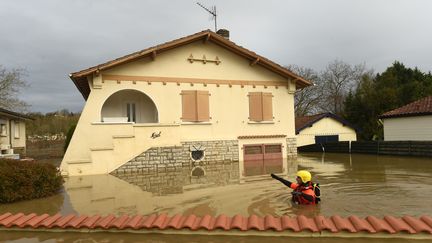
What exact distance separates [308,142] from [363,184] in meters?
20.7

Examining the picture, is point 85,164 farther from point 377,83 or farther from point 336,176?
point 377,83

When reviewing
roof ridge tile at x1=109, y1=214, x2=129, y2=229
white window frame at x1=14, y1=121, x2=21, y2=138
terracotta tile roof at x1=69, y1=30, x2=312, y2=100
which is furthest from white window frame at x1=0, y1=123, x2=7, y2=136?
roof ridge tile at x1=109, y1=214, x2=129, y2=229

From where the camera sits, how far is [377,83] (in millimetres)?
34906

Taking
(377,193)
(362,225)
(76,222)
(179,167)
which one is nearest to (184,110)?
(179,167)

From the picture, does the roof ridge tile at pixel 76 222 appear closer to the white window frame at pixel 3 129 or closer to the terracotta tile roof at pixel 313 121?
the white window frame at pixel 3 129

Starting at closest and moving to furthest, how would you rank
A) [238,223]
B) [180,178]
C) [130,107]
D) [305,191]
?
[238,223]
[305,191]
[180,178]
[130,107]

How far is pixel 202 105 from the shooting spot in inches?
701

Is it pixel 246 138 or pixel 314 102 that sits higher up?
pixel 314 102

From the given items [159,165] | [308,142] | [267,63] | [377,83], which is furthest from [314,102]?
[159,165]

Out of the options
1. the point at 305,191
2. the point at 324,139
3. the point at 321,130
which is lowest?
the point at 305,191

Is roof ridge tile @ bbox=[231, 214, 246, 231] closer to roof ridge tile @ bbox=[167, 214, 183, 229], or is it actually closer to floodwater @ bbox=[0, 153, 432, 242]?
floodwater @ bbox=[0, 153, 432, 242]

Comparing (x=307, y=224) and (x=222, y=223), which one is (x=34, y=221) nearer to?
(x=222, y=223)

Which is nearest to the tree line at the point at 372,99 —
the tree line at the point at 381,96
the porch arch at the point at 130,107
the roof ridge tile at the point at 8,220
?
the tree line at the point at 381,96

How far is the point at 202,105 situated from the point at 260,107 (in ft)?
10.2
